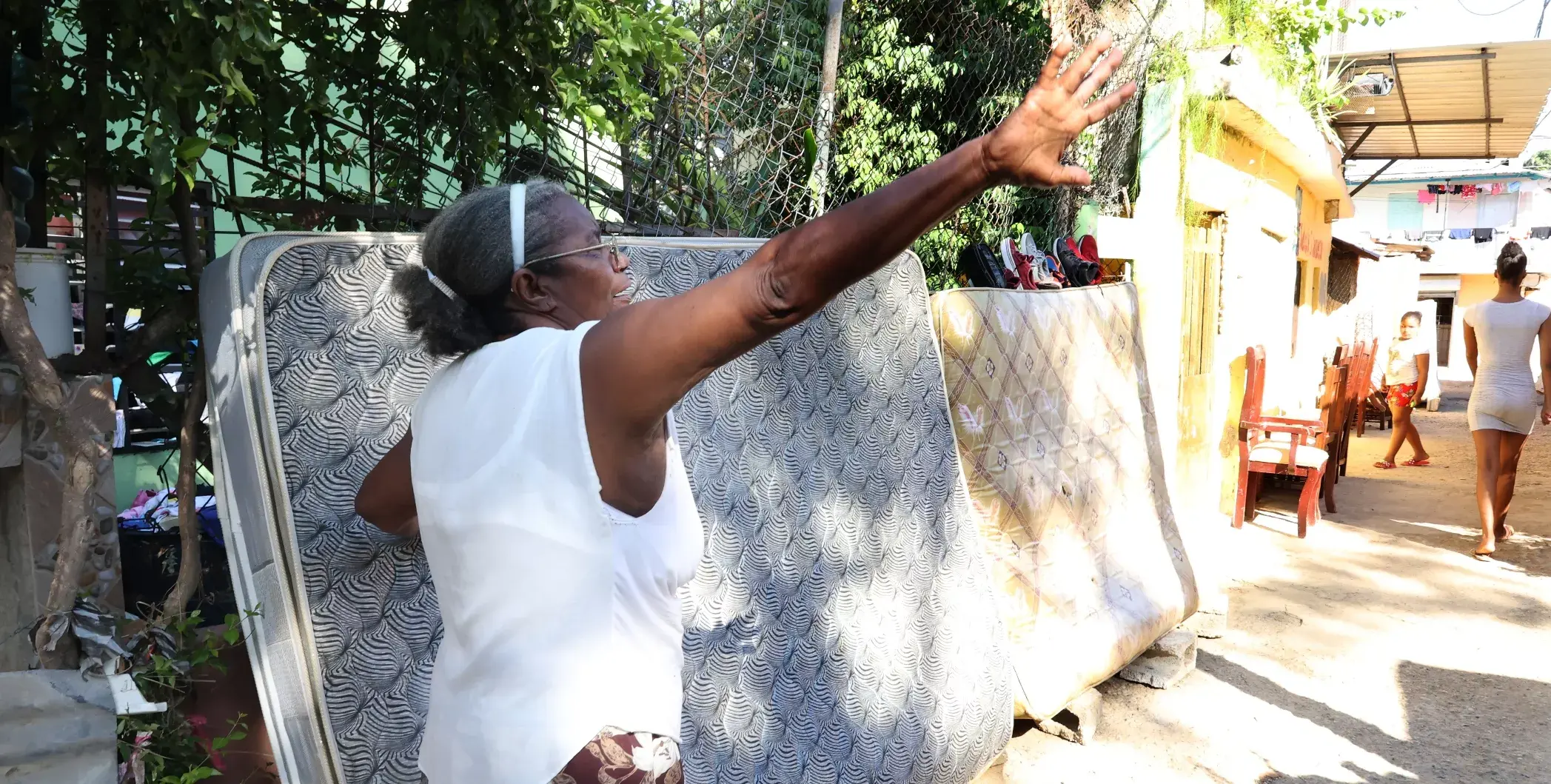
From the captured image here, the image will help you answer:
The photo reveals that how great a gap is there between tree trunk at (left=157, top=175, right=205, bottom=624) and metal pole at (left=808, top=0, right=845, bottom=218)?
2161mm

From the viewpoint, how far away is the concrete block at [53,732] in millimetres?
1514

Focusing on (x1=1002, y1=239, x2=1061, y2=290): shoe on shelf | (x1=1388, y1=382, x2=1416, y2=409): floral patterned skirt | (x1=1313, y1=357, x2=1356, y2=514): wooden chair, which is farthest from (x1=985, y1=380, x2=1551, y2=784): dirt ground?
(x1=1388, y1=382, x2=1416, y2=409): floral patterned skirt

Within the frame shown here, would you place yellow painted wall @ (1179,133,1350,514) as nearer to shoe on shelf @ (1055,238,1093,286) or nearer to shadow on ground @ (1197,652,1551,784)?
shoe on shelf @ (1055,238,1093,286)

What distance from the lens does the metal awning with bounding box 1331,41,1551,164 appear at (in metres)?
7.61

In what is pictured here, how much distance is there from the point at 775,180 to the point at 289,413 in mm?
2332

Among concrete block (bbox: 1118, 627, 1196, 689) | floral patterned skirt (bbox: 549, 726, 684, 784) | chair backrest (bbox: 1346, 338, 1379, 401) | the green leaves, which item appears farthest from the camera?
chair backrest (bbox: 1346, 338, 1379, 401)

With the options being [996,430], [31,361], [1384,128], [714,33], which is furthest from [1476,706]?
[1384,128]

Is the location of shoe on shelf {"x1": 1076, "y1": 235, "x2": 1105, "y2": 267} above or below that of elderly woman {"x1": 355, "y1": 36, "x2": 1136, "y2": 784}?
above

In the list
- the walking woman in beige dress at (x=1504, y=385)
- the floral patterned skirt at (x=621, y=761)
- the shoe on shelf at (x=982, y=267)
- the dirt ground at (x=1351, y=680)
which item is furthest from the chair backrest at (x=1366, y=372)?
the floral patterned skirt at (x=621, y=761)

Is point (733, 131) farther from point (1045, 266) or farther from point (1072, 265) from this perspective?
point (1072, 265)

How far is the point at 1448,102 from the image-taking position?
9.37 metres

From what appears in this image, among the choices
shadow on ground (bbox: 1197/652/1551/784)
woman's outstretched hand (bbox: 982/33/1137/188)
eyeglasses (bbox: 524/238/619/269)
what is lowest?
shadow on ground (bbox: 1197/652/1551/784)

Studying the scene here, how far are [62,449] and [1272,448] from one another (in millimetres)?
7127

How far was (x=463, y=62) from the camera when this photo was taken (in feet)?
7.36
